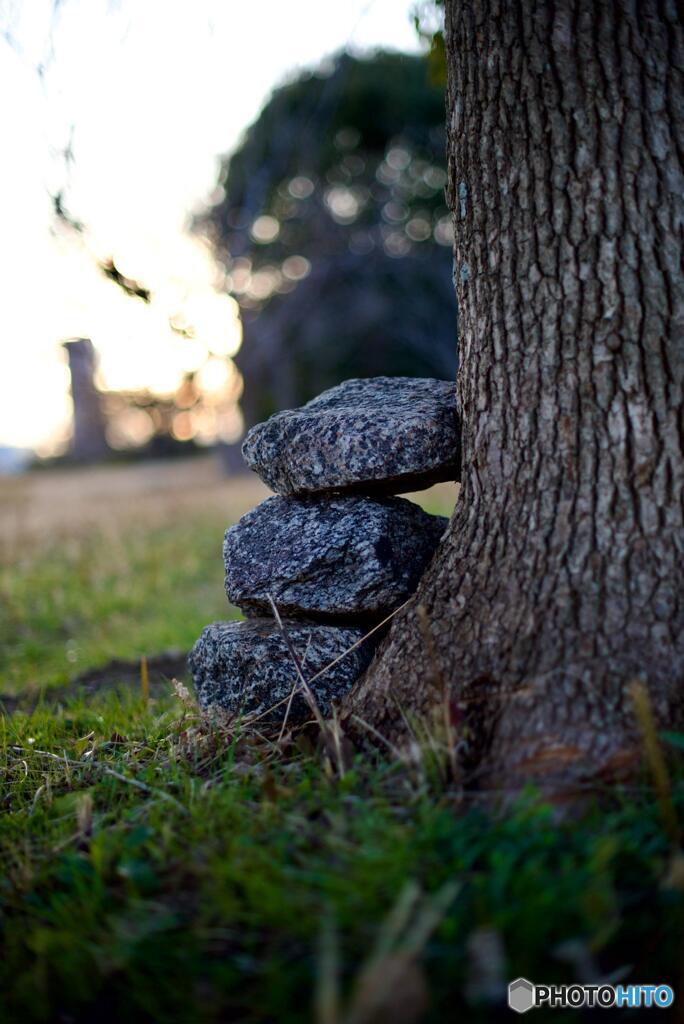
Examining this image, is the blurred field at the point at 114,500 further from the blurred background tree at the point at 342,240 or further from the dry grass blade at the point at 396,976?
the dry grass blade at the point at 396,976

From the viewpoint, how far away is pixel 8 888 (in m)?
2.02

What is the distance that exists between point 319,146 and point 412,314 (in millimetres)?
4793

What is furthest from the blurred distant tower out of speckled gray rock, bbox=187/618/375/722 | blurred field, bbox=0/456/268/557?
speckled gray rock, bbox=187/618/375/722

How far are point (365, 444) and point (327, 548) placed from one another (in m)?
0.45

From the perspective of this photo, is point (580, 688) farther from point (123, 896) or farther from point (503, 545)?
point (123, 896)

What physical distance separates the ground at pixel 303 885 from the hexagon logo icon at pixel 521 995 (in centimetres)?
3

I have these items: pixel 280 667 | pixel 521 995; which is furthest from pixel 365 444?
pixel 521 995

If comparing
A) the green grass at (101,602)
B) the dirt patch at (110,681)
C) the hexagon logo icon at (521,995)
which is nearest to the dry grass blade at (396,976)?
the hexagon logo icon at (521,995)

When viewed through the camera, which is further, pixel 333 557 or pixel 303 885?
pixel 333 557

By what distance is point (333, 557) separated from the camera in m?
2.99

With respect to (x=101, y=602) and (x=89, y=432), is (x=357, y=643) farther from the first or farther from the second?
(x=89, y=432)

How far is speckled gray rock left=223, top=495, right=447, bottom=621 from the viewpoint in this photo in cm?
294

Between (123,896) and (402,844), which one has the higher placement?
(402,844)

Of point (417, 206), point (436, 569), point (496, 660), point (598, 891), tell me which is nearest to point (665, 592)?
point (496, 660)
